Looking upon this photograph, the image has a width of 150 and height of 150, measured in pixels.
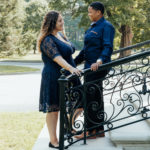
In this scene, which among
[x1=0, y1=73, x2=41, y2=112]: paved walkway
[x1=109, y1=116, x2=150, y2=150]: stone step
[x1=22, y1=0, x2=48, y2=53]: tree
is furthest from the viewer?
[x1=22, y1=0, x2=48, y2=53]: tree

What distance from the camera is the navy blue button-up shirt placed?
368 cm

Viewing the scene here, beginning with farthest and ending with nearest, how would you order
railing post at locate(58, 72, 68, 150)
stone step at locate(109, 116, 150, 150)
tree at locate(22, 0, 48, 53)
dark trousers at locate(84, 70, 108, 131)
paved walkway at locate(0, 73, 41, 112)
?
tree at locate(22, 0, 48, 53)
paved walkway at locate(0, 73, 41, 112)
dark trousers at locate(84, 70, 108, 131)
stone step at locate(109, 116, 150, 150)
railing post at locate(58, 72, 68, 150)

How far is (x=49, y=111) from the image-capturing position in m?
3.62

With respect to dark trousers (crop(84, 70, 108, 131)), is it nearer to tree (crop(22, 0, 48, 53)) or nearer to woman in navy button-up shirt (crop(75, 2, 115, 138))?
woman in navy button-up shirt (crop(75, 2, 115, 138))

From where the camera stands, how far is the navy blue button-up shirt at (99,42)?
3676 mm

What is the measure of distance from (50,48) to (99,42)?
806 millimetres

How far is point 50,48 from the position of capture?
11.4 feet

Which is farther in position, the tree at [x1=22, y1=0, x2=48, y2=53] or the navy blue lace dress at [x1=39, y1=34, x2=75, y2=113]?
the tree at [x1=22, y1=0, x2=48, y2=53]

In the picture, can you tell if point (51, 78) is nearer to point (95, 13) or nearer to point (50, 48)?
point (50, 48)

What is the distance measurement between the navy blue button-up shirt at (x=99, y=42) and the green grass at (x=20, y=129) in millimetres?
1867

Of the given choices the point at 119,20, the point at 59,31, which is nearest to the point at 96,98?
the point at 59,31

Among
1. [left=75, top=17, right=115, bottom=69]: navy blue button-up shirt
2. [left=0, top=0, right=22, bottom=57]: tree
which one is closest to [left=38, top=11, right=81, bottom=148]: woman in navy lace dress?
[left=75, top=17, right=115, bottom=69]: navy blue button-up shirt

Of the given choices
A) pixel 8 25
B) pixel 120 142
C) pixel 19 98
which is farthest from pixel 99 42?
pixel 8 25

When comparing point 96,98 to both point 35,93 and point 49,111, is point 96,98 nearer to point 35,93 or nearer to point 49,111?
point 49,111
